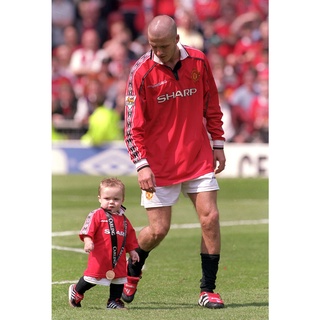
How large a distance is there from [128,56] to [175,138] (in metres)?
18.6

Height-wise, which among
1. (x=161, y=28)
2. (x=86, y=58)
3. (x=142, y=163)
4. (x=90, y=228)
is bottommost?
(x=90, y=228)

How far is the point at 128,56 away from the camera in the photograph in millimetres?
26250

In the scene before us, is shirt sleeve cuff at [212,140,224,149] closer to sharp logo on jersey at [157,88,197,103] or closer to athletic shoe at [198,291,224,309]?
sharp logo on jersey at [157,88,197,103]

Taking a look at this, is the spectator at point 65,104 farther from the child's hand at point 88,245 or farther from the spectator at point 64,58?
the child's hand at point 88,245

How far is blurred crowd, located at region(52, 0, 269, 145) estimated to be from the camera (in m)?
23.2

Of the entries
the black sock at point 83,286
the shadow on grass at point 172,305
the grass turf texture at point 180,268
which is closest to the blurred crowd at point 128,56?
the grass turf texture at point 180,268

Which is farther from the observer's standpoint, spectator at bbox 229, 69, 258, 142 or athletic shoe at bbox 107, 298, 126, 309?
spectator at bbox 229, 69, 258, 142

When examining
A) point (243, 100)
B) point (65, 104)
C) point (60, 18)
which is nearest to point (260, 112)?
point (243, 100)

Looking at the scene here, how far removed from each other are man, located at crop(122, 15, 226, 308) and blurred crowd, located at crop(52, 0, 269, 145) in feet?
46.3

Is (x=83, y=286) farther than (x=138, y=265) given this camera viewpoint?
No

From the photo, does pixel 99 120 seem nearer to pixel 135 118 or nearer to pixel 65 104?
pixel 65 104

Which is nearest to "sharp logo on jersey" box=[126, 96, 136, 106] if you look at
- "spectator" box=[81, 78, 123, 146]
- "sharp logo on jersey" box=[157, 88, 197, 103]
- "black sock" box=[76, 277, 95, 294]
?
"sharp logo on jersey" box=[157, 88, 197, 103]

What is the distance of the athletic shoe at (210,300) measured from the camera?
303 inches
